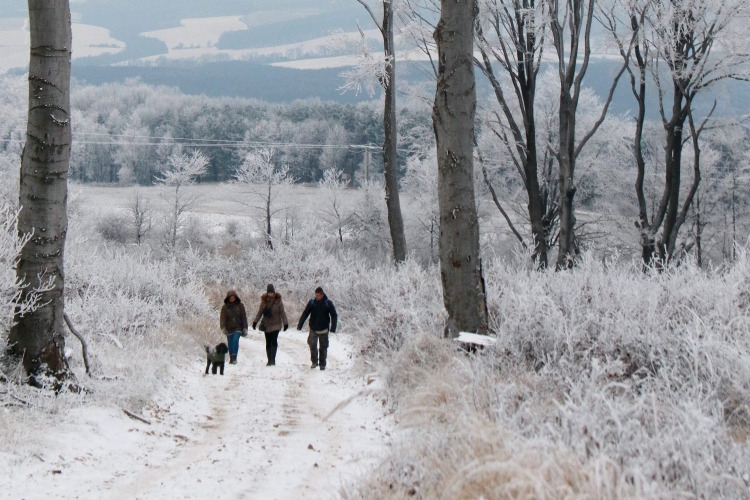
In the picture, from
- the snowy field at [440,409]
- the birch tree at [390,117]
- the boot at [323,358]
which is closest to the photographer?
the snowy field at [440,409]

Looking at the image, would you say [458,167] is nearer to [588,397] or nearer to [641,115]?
[588,397]

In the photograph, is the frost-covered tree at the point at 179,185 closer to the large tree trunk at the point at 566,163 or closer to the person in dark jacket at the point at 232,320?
the person in dark jacket at the point at 232,320

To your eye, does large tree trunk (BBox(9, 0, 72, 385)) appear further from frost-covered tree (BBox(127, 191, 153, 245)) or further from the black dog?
frost-covered tree (BBox(127, 191, 153, 245))

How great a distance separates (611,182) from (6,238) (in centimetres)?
3575

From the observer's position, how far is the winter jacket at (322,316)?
11523 mm

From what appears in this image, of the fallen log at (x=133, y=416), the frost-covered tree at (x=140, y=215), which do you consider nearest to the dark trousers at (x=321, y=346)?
the fallen log at (x=133, y=416)

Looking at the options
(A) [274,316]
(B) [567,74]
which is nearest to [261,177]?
(B) [567,74]

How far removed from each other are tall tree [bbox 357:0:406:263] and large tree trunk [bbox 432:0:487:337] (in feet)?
29.1

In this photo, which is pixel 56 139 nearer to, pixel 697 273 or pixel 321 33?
pixel 697 273

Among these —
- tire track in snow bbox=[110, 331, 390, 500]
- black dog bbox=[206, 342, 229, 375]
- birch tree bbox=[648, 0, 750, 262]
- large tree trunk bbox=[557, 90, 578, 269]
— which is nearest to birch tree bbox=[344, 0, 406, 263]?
large tree trunk bbox=[557, 90, 578, 269]

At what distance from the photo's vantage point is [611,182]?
37625 millimetres

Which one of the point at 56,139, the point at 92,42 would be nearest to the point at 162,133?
the point at 92,42

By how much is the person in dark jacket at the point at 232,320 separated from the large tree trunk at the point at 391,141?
5.76m

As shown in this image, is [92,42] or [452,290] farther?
[92,42]
